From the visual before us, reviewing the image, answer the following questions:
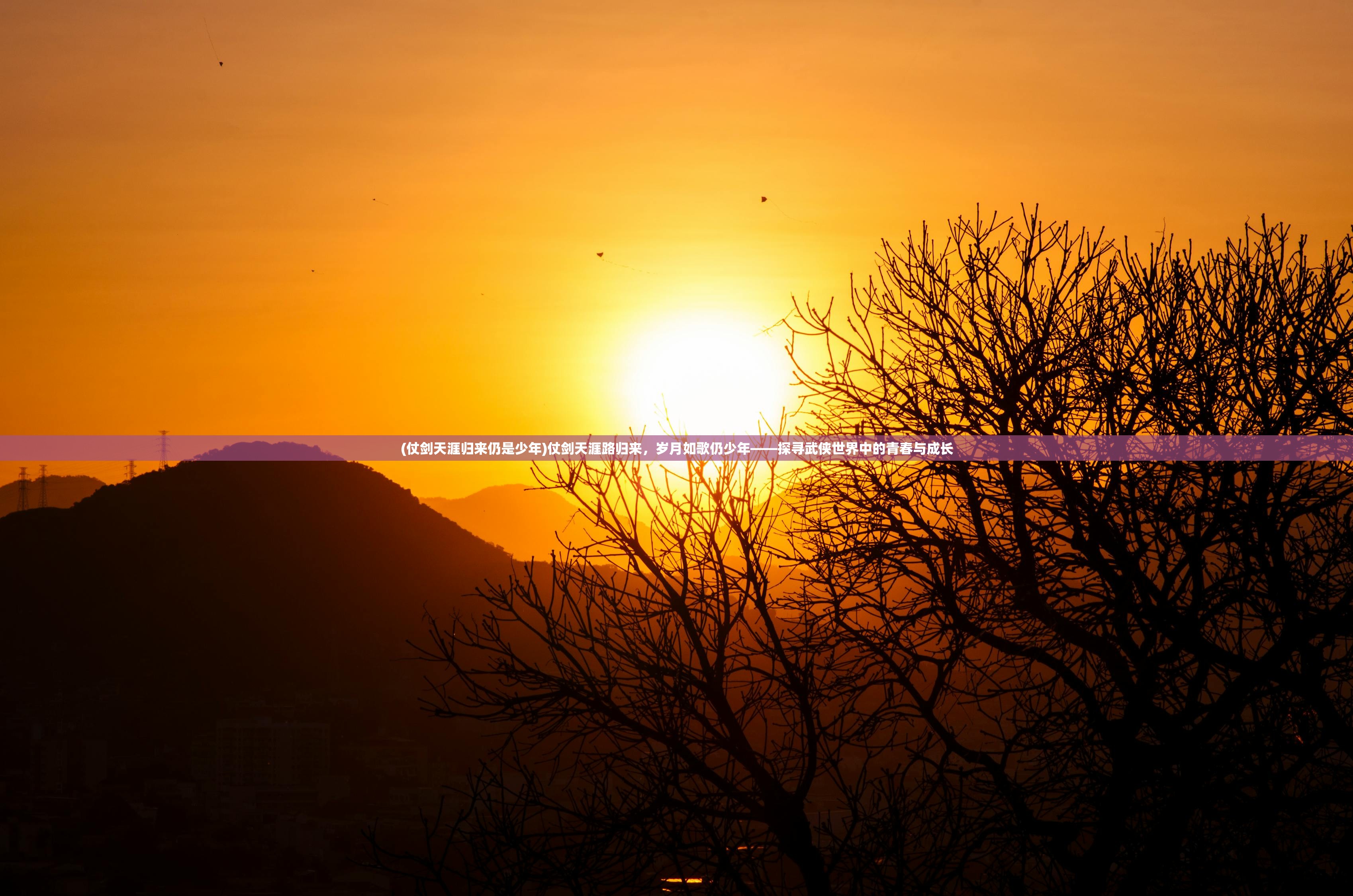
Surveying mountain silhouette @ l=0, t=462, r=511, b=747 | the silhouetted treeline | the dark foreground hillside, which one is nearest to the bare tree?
the silhouetted treeline

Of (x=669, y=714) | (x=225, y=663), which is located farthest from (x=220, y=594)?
(x=669, y=714)

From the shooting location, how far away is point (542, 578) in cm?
9631

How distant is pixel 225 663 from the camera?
100250 mm

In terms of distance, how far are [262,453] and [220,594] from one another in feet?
55.7

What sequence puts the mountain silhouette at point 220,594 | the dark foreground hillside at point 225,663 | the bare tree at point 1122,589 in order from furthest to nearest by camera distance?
the mountain silhouette at point 220,594 < the dark foreground hillside at point 225,663 < the bare tree at point 1122,589

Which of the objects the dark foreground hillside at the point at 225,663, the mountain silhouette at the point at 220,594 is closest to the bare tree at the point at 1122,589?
the dark foreground hillside at the point at 225,663

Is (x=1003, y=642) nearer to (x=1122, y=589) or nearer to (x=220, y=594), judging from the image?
(x=1122, y=589)

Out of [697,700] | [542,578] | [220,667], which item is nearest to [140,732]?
[220,667]

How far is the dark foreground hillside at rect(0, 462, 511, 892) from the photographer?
8269 cm

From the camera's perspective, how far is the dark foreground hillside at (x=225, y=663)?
82.7 meters

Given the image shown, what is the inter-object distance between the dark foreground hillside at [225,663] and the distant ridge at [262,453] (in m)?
1.34

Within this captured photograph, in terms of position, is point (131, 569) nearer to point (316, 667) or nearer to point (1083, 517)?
point (316, 667)

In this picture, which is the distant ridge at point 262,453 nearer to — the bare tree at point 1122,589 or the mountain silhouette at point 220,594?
the mountain silhouette at point 220,594

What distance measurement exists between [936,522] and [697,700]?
2.37 meters
